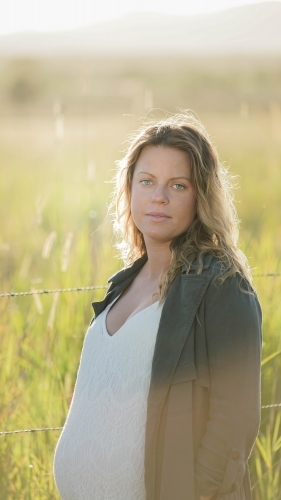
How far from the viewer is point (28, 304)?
355cm

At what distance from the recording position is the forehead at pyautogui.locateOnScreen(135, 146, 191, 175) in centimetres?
207

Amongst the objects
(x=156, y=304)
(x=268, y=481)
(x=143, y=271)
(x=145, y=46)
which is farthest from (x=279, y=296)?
(x=145, y=46)

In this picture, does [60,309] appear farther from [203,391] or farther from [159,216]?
[203,391]

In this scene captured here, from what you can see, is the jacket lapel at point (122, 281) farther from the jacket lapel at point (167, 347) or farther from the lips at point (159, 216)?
the jacket lapel at point (167, 347)

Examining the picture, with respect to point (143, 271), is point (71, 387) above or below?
below

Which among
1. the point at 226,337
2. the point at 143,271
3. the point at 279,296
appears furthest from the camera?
the point at 279,296

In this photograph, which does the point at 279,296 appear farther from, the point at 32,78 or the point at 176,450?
the point at 32,78

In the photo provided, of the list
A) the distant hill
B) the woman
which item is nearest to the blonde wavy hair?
the woman

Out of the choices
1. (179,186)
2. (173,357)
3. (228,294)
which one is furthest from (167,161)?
(173,357)

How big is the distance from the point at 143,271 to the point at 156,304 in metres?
0.31

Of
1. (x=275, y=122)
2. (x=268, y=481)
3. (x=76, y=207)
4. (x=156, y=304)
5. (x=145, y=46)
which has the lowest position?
(x=268, y=481)

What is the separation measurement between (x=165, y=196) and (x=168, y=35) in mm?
60210

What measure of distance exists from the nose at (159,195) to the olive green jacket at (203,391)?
246mm

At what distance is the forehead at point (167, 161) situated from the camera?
207 cm
